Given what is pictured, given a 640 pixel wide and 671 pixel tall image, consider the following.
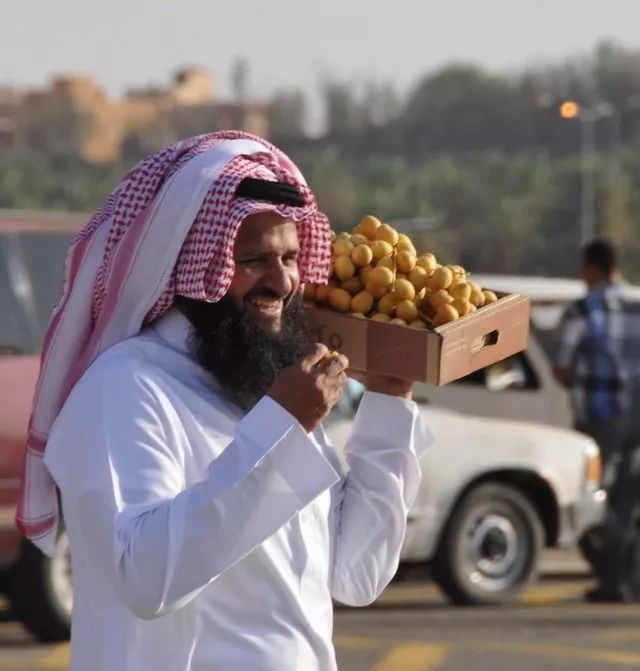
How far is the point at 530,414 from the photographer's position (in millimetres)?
15266

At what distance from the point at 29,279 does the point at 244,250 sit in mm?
6875

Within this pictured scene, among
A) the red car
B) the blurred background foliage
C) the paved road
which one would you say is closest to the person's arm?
the paved road

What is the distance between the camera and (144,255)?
3438 millimetres

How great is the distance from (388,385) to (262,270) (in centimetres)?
51

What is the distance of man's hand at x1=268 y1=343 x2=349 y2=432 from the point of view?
3.24 metres

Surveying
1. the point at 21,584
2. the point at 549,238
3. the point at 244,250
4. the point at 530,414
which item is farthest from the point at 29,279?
the point at 549,238

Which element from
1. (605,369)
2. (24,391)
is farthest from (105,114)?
(24,391)

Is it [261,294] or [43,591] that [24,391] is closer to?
[43,591]

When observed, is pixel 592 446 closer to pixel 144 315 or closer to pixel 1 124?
pixel 144 315

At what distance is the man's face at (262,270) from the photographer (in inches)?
139

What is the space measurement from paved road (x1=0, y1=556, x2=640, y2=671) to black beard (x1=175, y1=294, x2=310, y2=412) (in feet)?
18.8

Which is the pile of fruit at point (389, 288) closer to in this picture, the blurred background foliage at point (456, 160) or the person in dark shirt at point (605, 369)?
the person in dark shirt at point (605, 369)

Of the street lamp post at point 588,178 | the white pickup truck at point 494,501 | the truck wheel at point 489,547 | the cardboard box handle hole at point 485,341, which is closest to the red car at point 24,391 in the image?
the white pickup truck at point 494,501

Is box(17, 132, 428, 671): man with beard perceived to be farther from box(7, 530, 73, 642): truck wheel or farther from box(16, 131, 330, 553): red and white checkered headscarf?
box(7, 530, 73, 642): truck wheel
